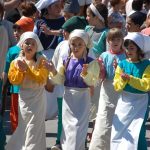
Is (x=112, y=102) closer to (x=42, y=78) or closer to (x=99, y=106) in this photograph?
(x=99, y=106)

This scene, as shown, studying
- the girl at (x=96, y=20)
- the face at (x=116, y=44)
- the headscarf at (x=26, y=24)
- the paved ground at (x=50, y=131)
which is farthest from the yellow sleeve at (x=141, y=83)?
the headscarf at (x=26, y=24)

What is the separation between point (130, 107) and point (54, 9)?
2.41 metres

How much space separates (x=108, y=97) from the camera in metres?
8.35

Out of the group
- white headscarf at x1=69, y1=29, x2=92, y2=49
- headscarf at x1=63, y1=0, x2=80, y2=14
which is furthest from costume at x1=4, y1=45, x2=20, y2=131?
headscarf at x1=63, y1=0, x2=80, y2=14

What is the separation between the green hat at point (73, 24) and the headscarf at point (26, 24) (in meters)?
0.87

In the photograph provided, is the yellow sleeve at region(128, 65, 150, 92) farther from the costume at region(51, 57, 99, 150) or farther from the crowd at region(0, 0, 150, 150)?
the costume at region(51, 57, 99, 150)

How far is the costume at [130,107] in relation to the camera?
25.3ft

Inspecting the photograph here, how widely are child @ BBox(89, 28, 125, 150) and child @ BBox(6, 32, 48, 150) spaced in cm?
66

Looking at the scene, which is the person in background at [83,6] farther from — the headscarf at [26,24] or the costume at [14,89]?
the costume at [14,89]

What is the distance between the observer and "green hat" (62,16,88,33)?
8.63 meters

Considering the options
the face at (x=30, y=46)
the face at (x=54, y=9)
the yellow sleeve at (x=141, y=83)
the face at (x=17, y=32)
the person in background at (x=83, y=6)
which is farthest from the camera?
the person in background at (x=83, y=6)

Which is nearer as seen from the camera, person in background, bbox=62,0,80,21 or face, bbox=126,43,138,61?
face, bbox=126,43,138,61

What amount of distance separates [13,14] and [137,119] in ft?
15.0

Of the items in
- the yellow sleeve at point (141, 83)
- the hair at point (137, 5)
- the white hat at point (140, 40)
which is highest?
the hair at point (137, 5)
